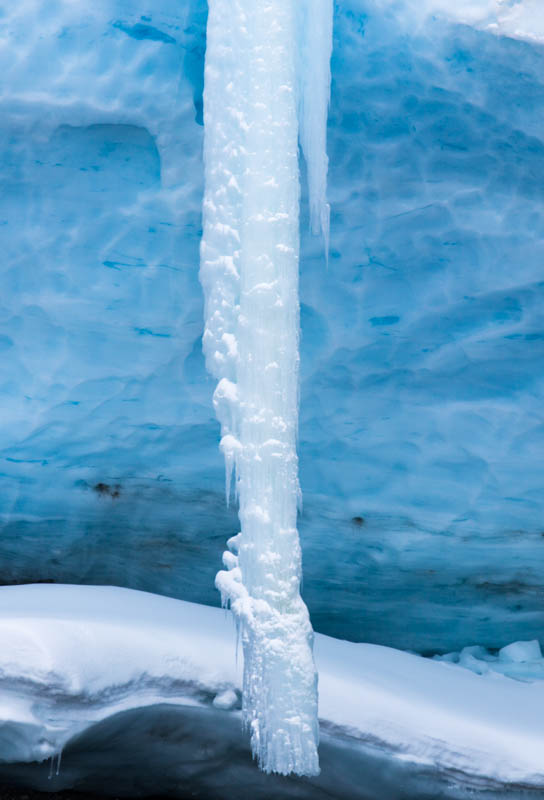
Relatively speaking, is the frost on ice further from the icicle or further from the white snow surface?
the white snow surface

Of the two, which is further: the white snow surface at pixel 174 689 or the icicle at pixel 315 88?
the icicle at pixel 315 88

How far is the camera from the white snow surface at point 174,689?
157cm

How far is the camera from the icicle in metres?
1.68

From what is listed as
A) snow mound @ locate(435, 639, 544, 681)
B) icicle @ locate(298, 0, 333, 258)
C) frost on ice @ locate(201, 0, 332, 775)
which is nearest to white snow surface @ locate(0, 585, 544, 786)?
frost on ice @ locate(201, 0, 332, 775)

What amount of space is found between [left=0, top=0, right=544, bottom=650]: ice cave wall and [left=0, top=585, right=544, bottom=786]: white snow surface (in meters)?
0.37

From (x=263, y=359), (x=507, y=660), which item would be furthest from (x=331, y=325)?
(x=507, y=660)

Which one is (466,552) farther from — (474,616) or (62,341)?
(62,341)

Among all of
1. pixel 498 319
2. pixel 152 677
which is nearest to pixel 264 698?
pixel 152 677

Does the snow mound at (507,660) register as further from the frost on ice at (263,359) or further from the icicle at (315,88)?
the icicle at (315,88)

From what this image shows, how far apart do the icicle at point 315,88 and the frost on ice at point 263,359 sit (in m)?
0.09

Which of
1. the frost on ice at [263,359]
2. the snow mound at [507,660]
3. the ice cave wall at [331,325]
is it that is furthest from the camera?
the snow mound at [507,660]

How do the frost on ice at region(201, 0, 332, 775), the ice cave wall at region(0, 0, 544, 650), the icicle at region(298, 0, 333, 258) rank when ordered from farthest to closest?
the ice cave wall at region(0, 0, 544, 650), the icicle at region(298, 0, 333, 258), the frost on ice at region(201, 0, 332, 775)

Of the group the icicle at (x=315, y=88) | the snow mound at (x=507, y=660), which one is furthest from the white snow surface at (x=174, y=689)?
the icicle at (x=315, y=88)

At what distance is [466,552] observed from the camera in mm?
2227
